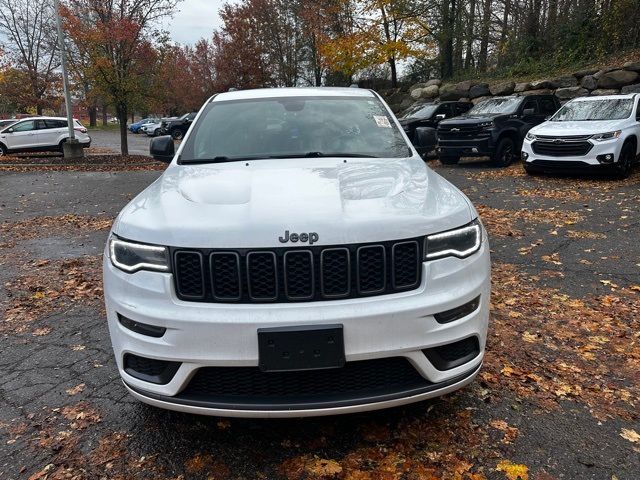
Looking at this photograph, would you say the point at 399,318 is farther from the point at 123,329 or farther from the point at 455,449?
the point at 123,329

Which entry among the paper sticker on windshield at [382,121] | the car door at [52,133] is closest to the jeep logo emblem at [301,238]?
the paper sticker on windshield at [382,121]

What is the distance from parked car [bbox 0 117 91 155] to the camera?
19275mm

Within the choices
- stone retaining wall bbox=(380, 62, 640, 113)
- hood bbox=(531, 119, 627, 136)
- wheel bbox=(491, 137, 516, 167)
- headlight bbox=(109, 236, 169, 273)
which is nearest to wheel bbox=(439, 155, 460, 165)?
wheel bbox=(491, 137, 516, 167)

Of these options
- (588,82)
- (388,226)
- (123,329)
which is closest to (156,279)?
(123,329)

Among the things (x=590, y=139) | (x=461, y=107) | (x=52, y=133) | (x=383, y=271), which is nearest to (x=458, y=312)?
(x=383, y=271)

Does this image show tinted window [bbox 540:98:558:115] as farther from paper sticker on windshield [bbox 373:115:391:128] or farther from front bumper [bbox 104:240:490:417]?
front bumper [bbox 104:240:490:417]

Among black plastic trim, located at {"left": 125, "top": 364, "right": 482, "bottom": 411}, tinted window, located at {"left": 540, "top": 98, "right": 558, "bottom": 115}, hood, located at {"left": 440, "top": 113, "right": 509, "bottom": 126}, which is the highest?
tinted window, located at {"left": 540, "top": 98, "right": 558, "bottom": 115}

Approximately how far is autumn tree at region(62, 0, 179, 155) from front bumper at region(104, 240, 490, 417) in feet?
52.4

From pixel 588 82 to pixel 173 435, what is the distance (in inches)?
710

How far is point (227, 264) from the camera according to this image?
219cm

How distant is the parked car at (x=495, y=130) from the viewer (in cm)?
1307

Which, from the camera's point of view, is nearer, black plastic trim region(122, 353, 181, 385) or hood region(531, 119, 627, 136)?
black plastic trim region(122, 353, 181, 385)

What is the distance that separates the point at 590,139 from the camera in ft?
33.0

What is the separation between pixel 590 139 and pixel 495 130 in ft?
10.5
